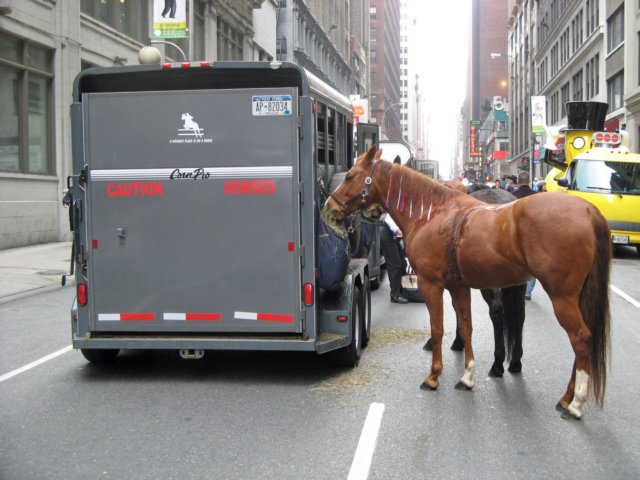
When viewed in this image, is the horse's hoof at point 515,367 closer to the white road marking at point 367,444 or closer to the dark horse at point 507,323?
the dark horse at point 507,323

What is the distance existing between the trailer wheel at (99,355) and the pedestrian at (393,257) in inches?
215

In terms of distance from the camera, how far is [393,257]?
1156 centimetres

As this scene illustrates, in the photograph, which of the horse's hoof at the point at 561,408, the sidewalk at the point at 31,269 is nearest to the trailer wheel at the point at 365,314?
the horse's hoof at the point at 561,408

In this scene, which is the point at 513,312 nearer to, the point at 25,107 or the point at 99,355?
the point at 99,355

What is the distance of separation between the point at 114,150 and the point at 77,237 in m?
0.88

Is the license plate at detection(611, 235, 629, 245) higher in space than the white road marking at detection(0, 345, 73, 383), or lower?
higher

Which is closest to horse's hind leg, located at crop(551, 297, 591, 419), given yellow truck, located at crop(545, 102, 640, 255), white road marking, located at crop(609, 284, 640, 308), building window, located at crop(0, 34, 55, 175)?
white road marking, located at crop(609, 284, 640, 308)

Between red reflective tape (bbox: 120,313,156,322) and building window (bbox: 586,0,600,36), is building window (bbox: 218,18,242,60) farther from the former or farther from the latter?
red reflective tape (bbox: 120,313,156,322)

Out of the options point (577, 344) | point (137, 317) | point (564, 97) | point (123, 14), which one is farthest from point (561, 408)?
point (564, 97)

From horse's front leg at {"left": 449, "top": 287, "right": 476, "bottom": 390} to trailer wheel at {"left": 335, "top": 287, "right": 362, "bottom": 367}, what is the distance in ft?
3.37

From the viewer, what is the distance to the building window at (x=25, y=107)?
18953mm

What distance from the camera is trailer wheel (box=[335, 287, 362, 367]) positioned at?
22.1 feet

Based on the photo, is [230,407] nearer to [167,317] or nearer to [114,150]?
[167,317]

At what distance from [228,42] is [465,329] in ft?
105
